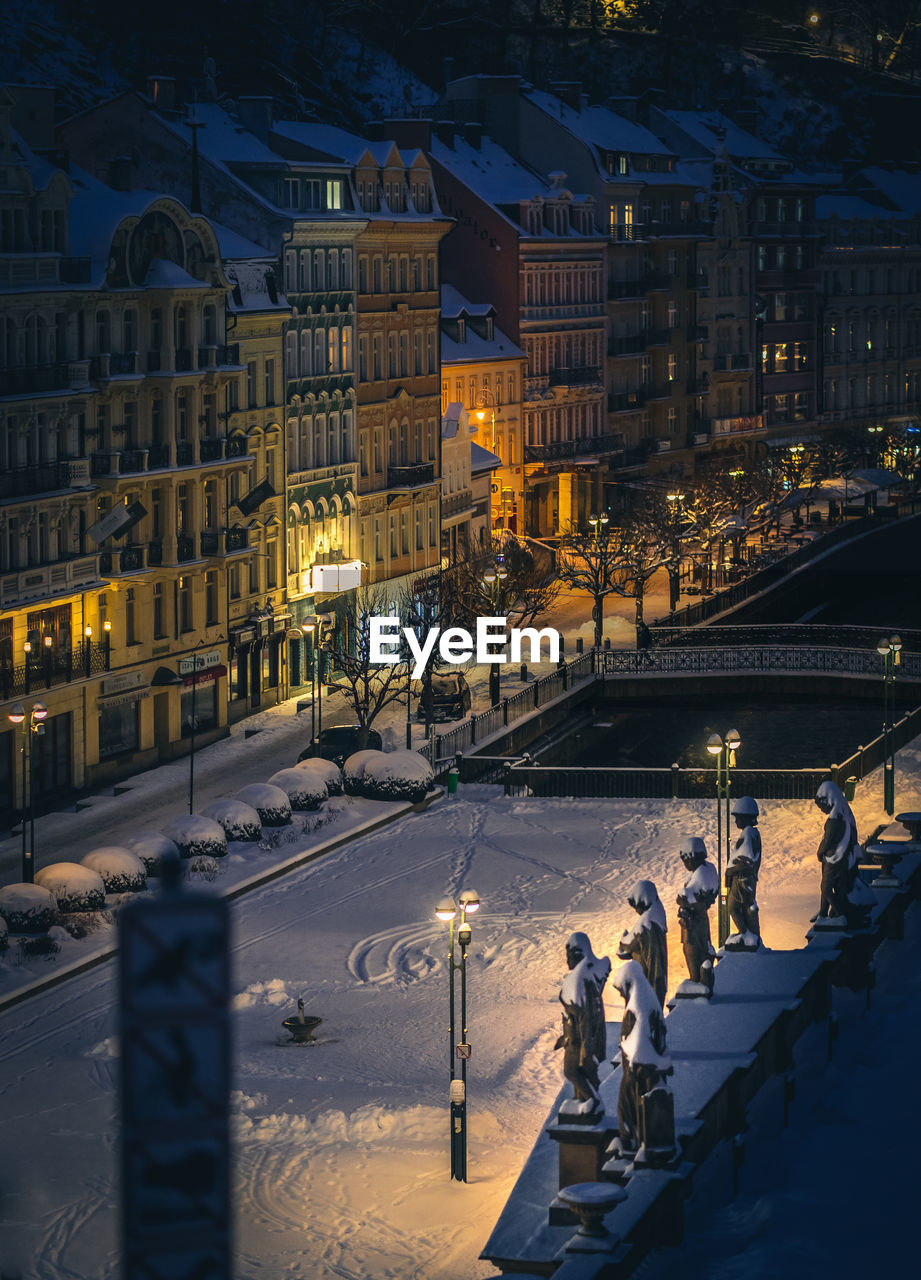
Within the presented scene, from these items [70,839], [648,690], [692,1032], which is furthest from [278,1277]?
[648,690]

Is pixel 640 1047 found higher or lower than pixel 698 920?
higher

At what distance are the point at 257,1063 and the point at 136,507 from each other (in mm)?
26744

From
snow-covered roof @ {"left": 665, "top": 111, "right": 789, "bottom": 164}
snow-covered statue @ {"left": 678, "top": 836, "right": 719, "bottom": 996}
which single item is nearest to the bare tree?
snow-covered statue @ {"left": 678, "top": 836, "right": 719, "bottom": 996}

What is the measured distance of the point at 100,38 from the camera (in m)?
154

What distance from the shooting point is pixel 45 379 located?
2224 inches

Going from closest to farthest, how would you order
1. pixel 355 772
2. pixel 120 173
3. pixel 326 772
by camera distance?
pixel 326 772
pixel 355 772
pixel 120 173

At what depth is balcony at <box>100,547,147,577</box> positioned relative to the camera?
195 ft

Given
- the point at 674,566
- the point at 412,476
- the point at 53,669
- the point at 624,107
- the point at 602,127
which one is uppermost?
the point at 624,107

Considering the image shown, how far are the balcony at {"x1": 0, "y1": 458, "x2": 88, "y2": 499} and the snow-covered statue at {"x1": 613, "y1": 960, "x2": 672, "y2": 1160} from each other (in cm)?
3037

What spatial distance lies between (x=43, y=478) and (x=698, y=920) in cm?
2633

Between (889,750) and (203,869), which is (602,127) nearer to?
(889,750)

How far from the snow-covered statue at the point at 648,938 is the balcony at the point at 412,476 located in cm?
5094

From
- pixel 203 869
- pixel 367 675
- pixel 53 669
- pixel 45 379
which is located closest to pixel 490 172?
pixel 367 675

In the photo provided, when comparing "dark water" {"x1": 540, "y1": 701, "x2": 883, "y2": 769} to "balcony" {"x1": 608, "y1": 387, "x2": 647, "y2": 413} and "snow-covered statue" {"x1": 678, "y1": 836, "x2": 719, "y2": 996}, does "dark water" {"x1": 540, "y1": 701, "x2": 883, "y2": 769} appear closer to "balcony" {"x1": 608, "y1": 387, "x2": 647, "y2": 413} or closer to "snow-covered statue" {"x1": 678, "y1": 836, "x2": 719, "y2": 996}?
"snow-covered statue" {"x1": 678, "y1": 836, "x2": 719, "y2": 996}
